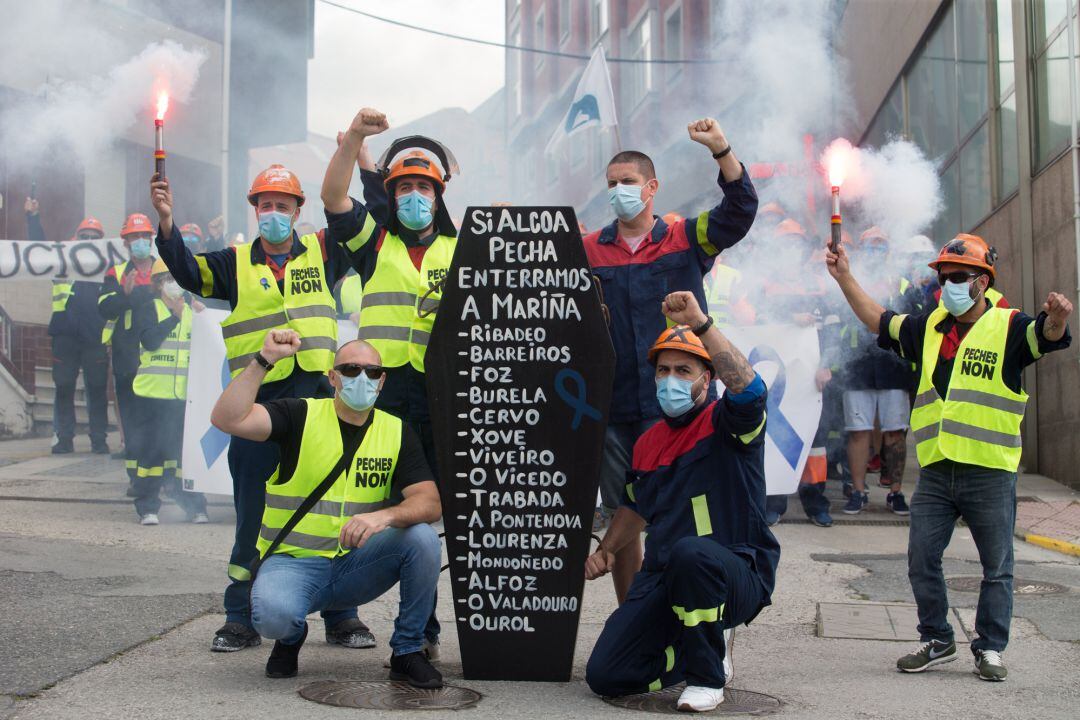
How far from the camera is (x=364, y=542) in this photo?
4.71 meters

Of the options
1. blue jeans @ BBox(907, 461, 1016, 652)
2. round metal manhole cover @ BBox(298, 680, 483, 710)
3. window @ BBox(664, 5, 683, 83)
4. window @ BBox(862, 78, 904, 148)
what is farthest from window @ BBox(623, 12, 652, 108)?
round metal manhole cover @ BBox(298, 680, 483, 710)

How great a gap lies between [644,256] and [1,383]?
1237 cm

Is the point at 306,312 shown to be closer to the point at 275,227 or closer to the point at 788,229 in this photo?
the point at 275,227

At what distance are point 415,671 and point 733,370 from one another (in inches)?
60.7

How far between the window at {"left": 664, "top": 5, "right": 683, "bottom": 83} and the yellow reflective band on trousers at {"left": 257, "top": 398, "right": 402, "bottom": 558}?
20.2 m

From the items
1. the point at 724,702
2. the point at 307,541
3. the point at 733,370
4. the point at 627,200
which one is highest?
the point at 627,200

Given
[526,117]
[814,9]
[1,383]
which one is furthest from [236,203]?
[526,117]

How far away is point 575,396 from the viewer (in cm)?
481

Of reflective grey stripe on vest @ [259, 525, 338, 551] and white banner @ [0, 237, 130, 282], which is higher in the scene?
white banner @ [0, 237, 130, 282]

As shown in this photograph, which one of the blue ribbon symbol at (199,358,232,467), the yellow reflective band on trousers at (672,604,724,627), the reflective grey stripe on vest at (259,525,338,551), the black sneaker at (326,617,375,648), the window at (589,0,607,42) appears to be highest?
the window at (589,0,607,42)

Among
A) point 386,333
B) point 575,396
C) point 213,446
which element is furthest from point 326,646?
point 213,446

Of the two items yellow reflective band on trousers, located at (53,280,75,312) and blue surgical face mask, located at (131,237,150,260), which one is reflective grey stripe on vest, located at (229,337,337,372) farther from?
yellow reflective band on trousers, located at (53,280,75,312)

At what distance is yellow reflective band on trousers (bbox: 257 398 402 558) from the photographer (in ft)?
15.9

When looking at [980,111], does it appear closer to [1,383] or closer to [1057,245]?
[1057,245]
